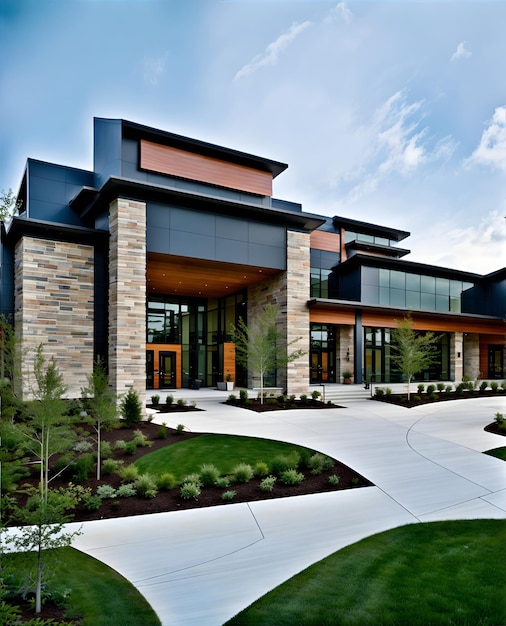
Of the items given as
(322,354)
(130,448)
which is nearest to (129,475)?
(130,448)

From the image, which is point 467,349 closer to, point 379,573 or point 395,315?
point 395,315

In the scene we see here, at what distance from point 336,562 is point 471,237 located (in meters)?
5.06

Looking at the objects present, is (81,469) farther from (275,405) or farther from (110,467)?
(275,405)

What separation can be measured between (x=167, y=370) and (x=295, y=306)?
1020 cm

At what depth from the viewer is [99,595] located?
4.00 metres

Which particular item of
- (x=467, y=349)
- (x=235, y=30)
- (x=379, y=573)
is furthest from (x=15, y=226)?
(x=467, y=349)

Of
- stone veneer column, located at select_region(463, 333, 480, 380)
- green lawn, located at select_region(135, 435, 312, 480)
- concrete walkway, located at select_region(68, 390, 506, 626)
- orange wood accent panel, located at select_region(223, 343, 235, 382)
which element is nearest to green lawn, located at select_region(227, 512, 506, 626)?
concrete walkway, located at select_region(68, 390, 506, 626)

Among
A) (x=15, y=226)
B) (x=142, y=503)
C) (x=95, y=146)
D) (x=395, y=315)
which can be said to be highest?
(x=95, y=146)

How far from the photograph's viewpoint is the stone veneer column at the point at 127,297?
50.9 feet

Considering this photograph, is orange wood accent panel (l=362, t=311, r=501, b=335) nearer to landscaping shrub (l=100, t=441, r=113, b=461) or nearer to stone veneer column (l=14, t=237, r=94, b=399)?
stone veneer column (l=14, t=237, r=94, b=399)

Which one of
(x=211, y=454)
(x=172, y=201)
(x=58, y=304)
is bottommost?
(x=211, y=454)

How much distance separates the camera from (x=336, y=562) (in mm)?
4715

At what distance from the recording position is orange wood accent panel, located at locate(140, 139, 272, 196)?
63.4ft

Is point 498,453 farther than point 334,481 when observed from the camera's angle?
Yes
